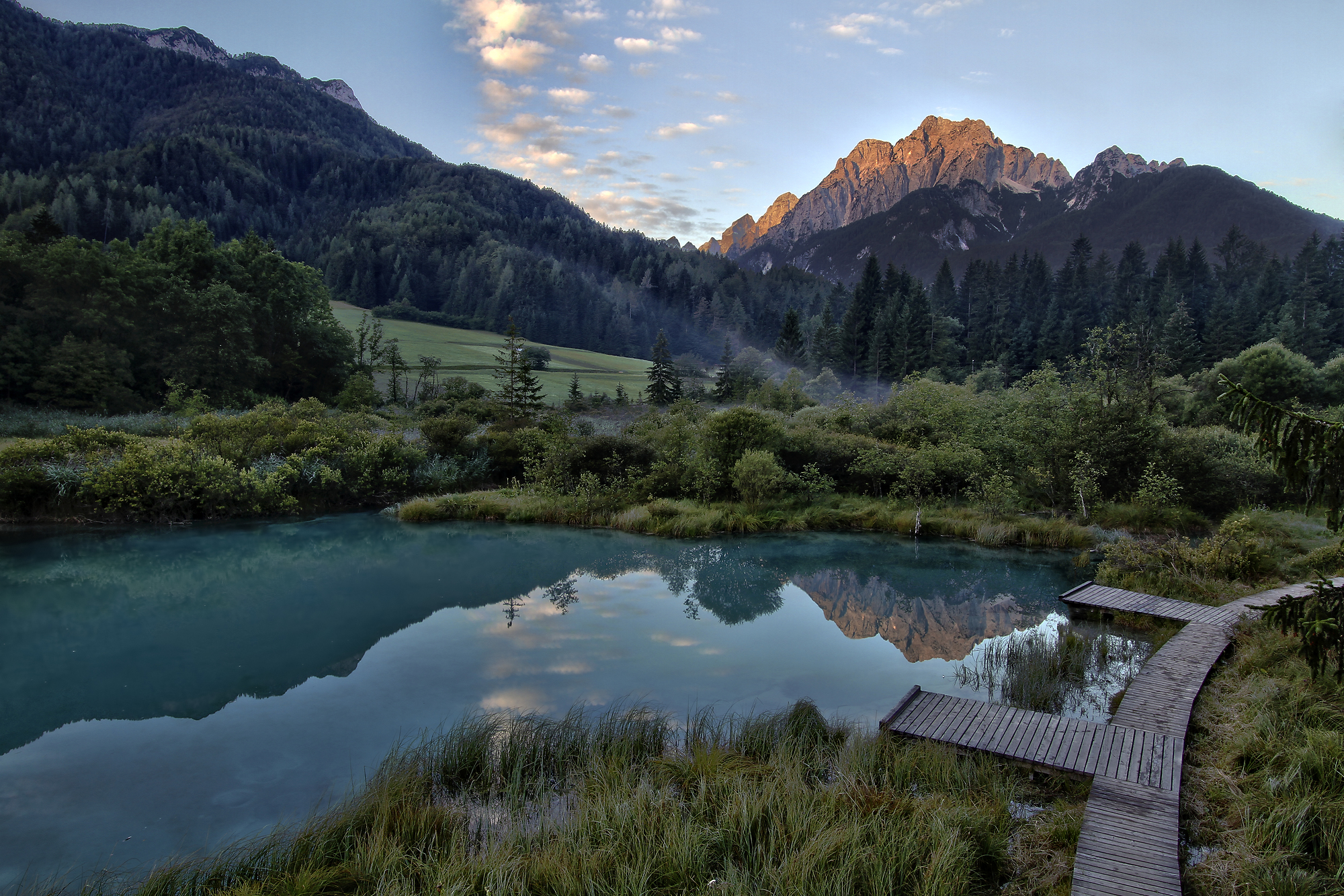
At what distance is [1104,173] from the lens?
509 feet

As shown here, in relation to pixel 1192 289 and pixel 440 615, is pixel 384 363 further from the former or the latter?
pixel 1192 289

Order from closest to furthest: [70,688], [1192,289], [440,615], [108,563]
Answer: [70,688] < [440,615] < [108,563] < [1192,289]

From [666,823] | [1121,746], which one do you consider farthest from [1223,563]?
[666,823]

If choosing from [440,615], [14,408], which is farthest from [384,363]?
[440,615]

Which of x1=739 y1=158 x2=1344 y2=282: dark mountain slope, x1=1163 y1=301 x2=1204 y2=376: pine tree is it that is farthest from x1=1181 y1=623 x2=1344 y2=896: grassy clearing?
x1=739 y1=158 x2=1344 y2=282: dark mountain slope

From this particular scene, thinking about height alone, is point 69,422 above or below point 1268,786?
below

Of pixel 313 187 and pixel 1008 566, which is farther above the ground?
pixel 313 187

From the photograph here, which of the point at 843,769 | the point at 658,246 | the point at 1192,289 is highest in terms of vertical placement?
the point at 658,246

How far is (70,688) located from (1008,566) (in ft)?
55.8

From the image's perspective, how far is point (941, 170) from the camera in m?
194

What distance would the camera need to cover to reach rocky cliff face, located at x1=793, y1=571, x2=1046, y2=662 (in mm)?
11430

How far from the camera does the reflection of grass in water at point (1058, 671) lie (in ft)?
29.0

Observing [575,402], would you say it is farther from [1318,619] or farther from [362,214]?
[362,214]

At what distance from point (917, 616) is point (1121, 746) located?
19.2 ft
